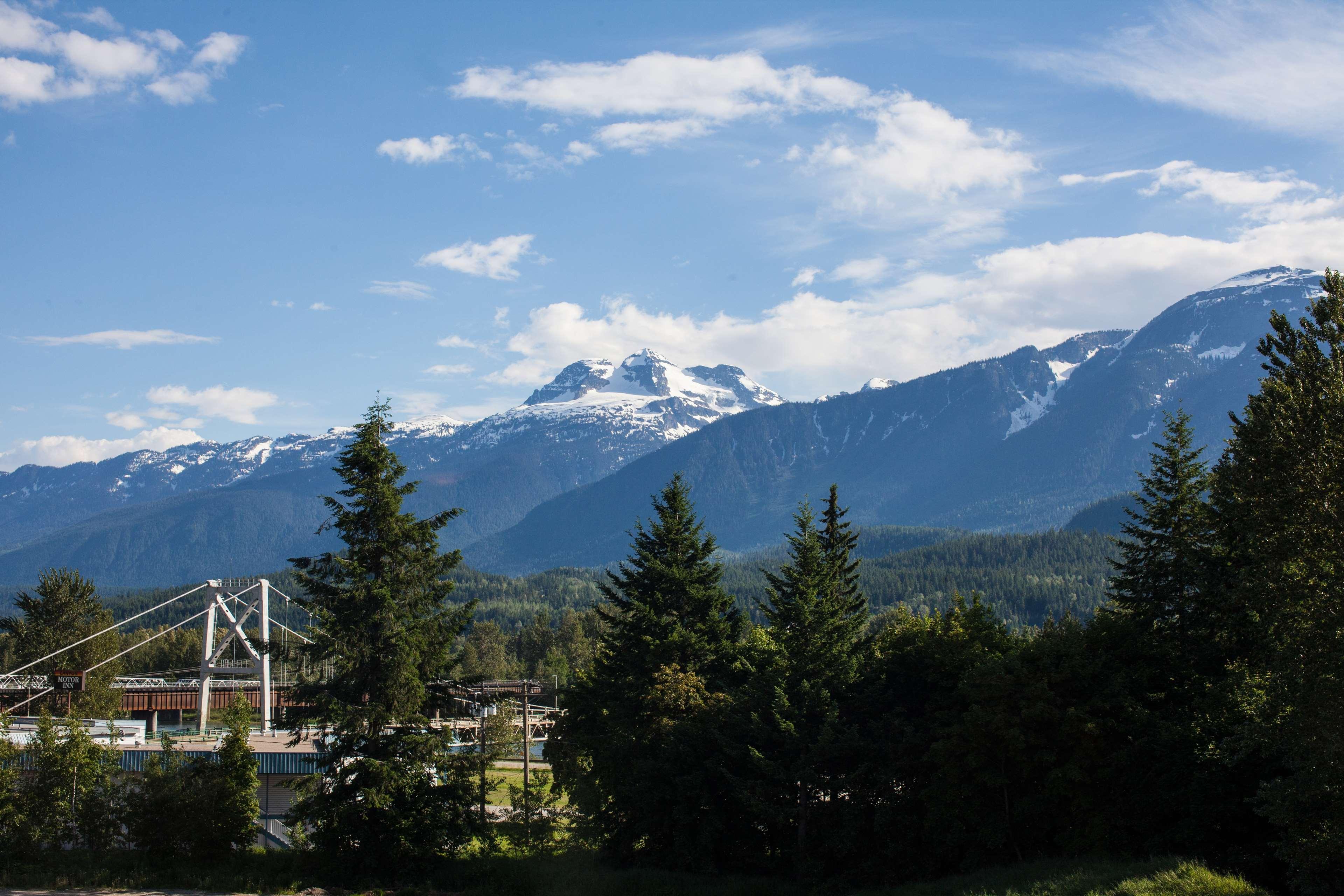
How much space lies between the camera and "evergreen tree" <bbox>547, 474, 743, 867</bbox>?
4372 centimetres

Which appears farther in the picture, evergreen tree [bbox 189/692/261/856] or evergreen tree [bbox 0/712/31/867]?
evergreen tree [bbox 189/692/261/856]

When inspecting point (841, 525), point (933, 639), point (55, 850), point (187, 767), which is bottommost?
point (55, 850)

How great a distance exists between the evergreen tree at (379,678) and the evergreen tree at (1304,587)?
26889 millimetres

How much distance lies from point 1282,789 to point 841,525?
31354 mm

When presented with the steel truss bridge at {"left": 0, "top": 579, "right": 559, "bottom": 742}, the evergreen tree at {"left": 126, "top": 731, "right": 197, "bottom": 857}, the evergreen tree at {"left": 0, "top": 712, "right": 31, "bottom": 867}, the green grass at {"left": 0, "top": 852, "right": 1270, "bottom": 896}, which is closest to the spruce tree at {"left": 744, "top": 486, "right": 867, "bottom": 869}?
the green grass at {"left": 0, "top": 852, "right": 1270, "bottom": 896}

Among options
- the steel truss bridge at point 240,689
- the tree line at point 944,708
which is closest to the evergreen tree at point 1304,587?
the tree line at point 944,708

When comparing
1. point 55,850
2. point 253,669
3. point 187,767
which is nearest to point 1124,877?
point 187,767

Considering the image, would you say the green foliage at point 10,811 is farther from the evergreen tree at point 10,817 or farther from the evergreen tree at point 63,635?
the evergreen tree at point 63,635

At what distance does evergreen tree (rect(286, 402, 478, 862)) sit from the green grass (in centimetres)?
123

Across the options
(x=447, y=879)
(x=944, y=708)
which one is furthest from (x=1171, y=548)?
(x=447, y=879)

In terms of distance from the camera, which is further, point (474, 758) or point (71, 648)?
point (71, 648)

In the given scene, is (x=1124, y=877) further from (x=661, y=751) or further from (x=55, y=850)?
(x=55, y=850)

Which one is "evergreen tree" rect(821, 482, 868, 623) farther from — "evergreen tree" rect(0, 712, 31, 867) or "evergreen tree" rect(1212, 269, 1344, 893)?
"evergreen tree" rect(0, 712, 31, 867)

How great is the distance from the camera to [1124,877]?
3209 centimetres
